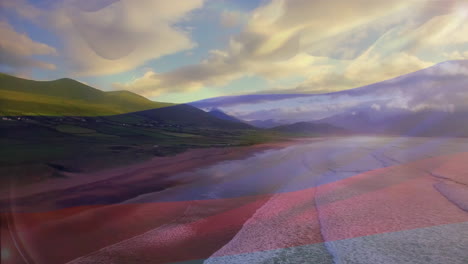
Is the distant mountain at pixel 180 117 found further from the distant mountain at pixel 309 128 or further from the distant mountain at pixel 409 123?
the distant mountain at pixel 409 123

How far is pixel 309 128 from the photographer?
6.87 meters

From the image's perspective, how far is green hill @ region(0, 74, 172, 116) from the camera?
12.9 feet

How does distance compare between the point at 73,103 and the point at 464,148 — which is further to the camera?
the point at 464,148

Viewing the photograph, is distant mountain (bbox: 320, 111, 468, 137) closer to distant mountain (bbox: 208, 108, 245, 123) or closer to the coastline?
the coastline

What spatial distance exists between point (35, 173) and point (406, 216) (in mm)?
5812

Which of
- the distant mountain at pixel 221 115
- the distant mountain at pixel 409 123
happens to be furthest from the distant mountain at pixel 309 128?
the distant mountain at pixel 221 115

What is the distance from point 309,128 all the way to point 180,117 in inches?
137

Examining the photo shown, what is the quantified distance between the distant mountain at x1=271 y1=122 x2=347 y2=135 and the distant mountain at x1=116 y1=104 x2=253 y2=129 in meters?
1.40

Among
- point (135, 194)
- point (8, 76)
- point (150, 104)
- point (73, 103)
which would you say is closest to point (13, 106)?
point (8, 76)

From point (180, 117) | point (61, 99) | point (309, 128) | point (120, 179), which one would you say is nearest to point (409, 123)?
point (309, 128)

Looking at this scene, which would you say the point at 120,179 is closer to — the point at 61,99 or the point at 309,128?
the point at 61,99

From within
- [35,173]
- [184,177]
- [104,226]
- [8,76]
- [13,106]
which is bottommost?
[104,226]

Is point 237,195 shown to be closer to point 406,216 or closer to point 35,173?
point 406,216

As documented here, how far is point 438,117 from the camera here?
231 inches
